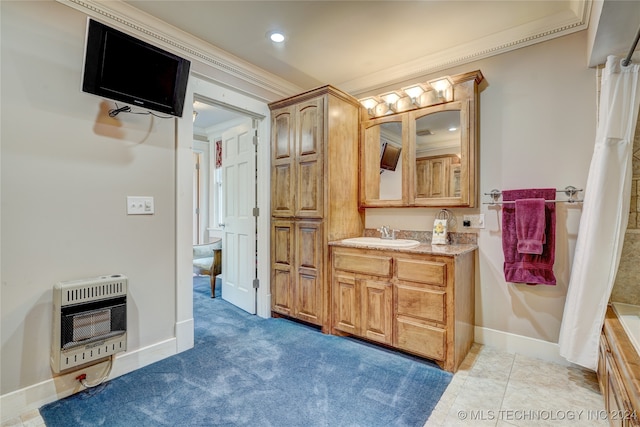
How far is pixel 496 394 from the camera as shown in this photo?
1.83 metres

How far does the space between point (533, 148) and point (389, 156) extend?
116 centimetres

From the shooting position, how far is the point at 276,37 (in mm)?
2441

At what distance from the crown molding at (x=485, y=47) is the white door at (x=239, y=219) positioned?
1.40 meters

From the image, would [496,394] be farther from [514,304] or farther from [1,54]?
[1,54]

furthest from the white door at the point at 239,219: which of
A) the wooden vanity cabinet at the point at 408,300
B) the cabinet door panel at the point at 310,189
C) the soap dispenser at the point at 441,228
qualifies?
the soap dispenser at the point at 441,228

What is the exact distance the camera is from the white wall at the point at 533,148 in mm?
2166

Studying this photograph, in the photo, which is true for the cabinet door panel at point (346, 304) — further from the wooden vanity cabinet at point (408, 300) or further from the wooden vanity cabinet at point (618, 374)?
the wooden vanity cabinet at point (618, 374)

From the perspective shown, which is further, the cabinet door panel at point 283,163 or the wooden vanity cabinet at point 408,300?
the cabinet door panel at point 283,163

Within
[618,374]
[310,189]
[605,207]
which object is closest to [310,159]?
[310,189]

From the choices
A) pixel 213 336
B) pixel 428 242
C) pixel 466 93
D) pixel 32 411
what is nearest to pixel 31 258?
pixel 32 411

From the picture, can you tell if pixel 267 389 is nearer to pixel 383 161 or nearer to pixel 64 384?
pixel 64 384

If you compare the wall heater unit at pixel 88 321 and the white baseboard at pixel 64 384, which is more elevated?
the wall heater unit at pixel 88 321

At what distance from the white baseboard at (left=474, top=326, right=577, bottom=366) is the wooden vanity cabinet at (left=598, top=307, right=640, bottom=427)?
0.35 meters

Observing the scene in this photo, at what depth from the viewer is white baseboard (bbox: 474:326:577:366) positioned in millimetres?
2209
